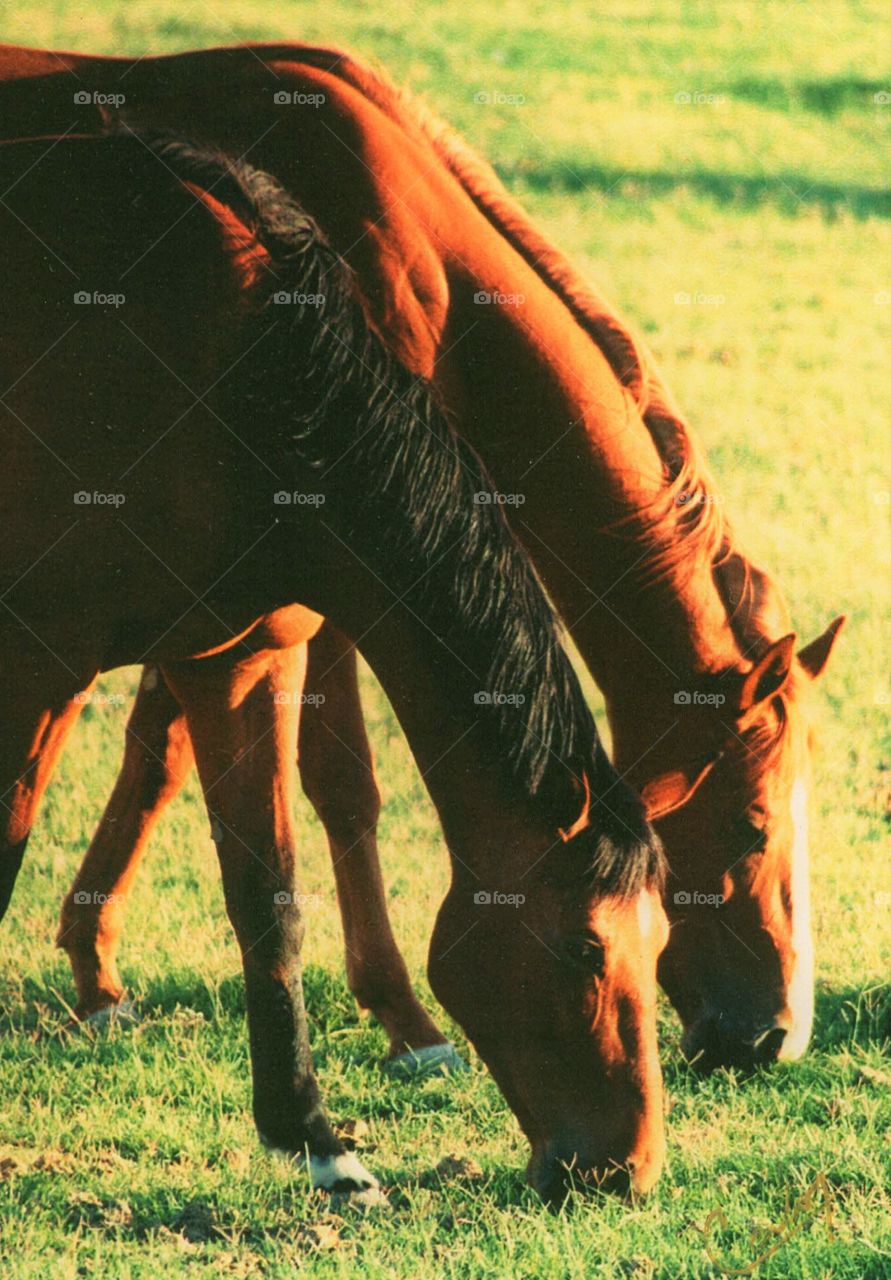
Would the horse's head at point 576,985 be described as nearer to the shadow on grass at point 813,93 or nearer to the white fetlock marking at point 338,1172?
the white fetlock marking at point 338,1172

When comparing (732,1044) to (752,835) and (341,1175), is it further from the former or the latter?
(341,1175)

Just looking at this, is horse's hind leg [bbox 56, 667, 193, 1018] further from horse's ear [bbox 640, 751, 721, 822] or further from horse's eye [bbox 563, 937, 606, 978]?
horse's eye [bbox 563, 937, 606, 978]

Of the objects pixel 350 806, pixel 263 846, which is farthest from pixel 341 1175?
pixel 350 806

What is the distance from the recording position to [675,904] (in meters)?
4.64

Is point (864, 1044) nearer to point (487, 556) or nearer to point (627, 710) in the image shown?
point (627, 710)

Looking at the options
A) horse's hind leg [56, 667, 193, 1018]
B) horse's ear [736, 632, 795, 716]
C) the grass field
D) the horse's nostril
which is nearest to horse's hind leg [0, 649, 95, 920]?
the grass field

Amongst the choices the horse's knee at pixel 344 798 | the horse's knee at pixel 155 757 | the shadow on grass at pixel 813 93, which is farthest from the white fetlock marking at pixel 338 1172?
the shadow on grass at pixel 813 93

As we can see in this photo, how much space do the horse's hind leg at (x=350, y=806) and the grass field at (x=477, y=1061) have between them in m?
0.18

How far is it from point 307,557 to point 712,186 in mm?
12031

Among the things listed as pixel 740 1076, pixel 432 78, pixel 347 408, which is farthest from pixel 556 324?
pixel 432 78

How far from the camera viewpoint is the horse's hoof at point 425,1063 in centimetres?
491

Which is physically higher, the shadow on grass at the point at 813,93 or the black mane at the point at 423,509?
the black mane at the point at 423,509

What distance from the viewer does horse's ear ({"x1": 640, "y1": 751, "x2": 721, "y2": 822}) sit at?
417cm

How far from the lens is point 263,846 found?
4527 millimetres
